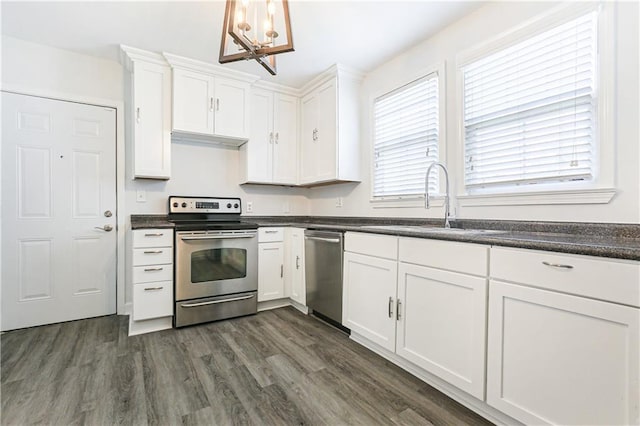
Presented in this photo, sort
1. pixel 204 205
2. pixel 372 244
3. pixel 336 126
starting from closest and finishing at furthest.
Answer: pixel 372 244 < pixel 336 126 < pixel 204 205

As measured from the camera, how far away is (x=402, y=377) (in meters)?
1.89

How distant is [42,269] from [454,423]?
11.4ft

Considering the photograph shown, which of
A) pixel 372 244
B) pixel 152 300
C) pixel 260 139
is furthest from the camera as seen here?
pixel 260 139

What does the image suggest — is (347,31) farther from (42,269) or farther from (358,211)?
(42,269)

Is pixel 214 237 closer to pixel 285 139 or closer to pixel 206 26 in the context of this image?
pixel 285 139

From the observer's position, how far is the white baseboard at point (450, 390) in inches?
58.6

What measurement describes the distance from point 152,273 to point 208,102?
1.76 m

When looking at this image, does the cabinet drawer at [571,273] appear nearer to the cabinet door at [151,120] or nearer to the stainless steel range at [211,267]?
the stainless steel range at [211,267]

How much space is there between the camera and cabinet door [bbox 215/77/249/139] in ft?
10.3

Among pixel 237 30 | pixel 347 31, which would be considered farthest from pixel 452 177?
pixel 237 30

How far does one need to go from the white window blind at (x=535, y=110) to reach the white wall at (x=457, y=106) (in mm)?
118

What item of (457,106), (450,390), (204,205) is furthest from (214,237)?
(457,106)

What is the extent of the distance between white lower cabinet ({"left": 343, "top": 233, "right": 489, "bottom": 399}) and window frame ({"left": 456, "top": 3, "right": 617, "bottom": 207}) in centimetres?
67

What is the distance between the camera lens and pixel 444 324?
1688mm
